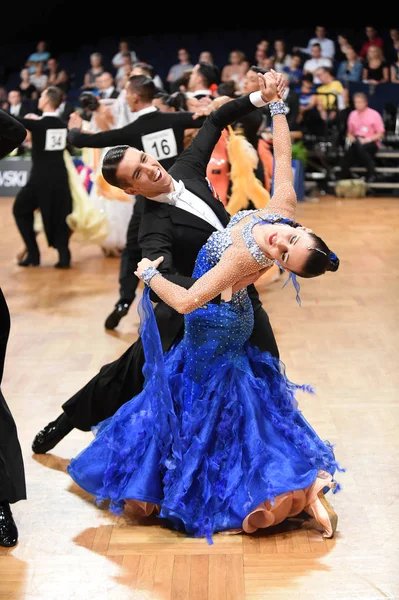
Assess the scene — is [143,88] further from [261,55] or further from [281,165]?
[261,55]

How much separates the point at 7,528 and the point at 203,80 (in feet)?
12.1

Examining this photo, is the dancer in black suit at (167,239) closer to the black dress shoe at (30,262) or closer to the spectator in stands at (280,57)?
the black dress shoe at (30,262)

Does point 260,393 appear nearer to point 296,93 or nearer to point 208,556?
point 208,556

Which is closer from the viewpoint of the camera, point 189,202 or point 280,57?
point 189,202

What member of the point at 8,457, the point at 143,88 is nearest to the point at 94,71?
Answer: the point at 143,88

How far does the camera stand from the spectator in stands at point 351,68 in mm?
11578

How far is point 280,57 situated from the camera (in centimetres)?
1184

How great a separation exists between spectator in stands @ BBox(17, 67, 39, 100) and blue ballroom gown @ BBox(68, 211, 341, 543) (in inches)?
421

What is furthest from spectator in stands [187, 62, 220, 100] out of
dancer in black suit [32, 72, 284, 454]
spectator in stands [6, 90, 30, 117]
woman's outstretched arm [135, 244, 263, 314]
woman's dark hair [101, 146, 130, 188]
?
spectator in stands [6, 90, 30, 117]

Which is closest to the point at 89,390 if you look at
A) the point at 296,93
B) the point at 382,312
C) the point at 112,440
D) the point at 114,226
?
the point at 112,440

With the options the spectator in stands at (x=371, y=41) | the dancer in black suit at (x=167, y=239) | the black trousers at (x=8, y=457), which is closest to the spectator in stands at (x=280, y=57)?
the spectator in stands at (x=371, y=41)

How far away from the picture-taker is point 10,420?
103 inches

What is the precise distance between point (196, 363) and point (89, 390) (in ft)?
1.65

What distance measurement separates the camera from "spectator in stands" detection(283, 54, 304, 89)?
37.9ft
